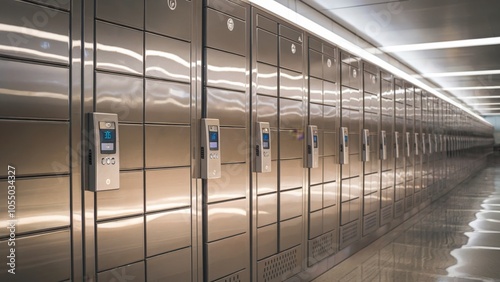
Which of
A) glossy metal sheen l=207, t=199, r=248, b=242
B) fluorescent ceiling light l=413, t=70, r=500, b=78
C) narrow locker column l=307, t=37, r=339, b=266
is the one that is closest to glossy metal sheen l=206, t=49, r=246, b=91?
glossy metal sheen l=207, t=199, r=248, b=242

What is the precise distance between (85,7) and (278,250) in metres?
3.18

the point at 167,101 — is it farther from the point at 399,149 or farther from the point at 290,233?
the point at 399,149

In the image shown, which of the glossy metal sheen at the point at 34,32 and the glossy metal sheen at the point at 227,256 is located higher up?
the glossy metal sheen at the point at 34,32

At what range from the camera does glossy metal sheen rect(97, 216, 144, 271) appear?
2928mm

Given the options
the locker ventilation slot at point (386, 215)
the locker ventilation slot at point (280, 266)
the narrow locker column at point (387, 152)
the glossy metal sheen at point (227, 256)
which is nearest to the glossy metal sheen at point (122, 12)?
the glossy metal sheen at point (227, 256)

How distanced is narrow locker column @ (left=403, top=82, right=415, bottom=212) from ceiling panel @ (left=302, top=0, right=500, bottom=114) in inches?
33.1

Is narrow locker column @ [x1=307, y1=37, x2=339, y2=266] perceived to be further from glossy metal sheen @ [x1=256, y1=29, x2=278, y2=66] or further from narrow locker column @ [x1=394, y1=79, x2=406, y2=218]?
narrow locker column @ [x1=394, y1=79, x2=406, y2=218]

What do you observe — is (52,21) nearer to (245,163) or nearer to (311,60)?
(245,163)

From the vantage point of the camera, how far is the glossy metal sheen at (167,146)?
3.27 metres

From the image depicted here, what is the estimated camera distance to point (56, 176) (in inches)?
103

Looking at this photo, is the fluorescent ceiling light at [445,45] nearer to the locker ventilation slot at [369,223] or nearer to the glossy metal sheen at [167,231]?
the locker ventilation slot at [369,223]

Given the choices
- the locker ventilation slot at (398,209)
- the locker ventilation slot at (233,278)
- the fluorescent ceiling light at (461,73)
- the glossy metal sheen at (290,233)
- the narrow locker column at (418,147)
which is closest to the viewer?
the locker ventilation slot at (233,278)

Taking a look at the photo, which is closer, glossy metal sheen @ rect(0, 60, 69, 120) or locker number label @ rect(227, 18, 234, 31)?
glossy metal sheen @ rect(0, 60, 69, 120)

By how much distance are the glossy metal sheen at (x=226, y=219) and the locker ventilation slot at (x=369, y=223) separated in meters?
3.65
